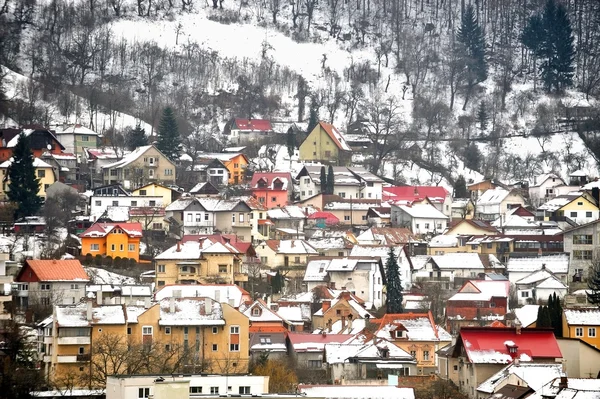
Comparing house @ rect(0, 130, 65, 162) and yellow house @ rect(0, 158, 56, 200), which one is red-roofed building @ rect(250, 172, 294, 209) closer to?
yellow house @ rect(0, 158, 56, 200)

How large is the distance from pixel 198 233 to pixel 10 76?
1515 inches

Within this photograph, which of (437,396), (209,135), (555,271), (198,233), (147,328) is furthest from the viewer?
(209,135)

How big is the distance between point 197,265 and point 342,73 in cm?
6048

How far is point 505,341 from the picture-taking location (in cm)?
7612

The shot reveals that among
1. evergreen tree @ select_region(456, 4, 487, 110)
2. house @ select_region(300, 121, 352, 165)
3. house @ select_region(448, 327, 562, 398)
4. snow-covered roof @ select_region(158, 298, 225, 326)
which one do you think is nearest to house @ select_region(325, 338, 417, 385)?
house @ select_region(448, 327, 562, 398)

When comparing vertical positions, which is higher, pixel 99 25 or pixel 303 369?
pixel 99 25

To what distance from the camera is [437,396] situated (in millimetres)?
75000

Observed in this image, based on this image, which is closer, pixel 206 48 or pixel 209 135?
pixel 209 135

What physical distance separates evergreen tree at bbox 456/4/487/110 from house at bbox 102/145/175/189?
138 feet

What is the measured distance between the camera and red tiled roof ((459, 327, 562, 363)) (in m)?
75.2

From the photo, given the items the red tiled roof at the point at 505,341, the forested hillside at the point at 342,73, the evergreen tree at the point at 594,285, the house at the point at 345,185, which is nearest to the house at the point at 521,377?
the red tiled roof at the point at 505,341

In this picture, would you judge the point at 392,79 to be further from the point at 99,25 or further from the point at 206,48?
the point at 99,25

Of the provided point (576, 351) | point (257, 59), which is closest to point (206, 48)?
point (257, 59)

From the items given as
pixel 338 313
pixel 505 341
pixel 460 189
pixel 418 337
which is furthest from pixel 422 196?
pixel 505 341
